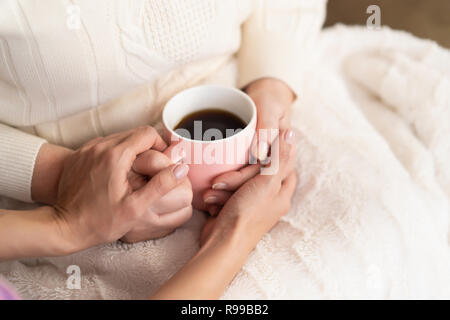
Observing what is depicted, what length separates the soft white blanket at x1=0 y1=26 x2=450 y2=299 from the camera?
60 centimetres

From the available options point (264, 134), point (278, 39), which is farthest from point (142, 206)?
point (278, 39)

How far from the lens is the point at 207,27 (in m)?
0.68

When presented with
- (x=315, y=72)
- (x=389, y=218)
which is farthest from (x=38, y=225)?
(x=315, y=72)

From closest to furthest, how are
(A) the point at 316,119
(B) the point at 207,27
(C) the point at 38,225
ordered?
(C) the point at 38,225 → (B) the point at 207,27 → (A) the point at 316,119

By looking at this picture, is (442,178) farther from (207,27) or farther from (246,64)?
(207,27)

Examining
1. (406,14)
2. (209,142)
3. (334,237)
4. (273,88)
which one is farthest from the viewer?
(406,14)

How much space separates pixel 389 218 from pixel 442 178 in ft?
1.06

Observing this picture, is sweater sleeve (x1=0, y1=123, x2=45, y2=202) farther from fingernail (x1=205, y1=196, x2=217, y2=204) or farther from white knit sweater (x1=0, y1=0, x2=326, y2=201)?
fingernail (x1=205, y1=196, x2=217, y2=204)

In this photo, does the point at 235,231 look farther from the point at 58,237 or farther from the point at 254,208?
the point at 58,237

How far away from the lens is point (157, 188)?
55cm

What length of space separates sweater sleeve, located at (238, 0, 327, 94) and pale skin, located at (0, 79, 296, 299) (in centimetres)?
18

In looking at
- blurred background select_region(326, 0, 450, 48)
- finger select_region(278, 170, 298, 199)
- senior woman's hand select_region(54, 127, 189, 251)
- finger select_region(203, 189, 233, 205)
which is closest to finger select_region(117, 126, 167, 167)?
senior woman's hand select_region(54, 127, 189, 251)

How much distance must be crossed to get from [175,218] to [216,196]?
73 millimetres
